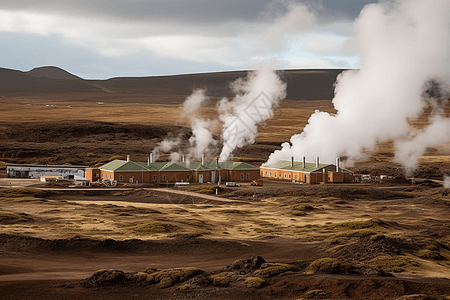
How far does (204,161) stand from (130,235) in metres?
60.3

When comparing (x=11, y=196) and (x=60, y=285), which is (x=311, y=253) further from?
(x=11, y=196)

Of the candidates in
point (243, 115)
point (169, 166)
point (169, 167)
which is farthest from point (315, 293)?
point (243, 115)

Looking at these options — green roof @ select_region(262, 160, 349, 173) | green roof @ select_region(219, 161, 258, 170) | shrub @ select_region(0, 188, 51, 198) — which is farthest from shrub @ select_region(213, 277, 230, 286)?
green roof @ select_region(219, 161, 258, 170)

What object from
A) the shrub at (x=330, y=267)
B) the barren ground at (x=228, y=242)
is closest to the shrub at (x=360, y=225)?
Answer: the barren ground at (x=228, y=242)

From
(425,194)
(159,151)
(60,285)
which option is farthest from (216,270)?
(159,151)

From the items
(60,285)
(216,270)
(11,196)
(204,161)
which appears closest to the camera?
(60,285)

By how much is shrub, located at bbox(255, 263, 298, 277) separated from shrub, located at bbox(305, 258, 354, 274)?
1.29 metres

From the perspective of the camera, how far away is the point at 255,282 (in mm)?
34219

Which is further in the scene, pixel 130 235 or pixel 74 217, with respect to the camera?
pixel 74 217

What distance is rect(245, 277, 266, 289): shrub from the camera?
33.8m

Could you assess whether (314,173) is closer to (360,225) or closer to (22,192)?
(360,225)

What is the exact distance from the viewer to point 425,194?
3981 inches

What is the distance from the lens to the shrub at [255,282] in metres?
33.8

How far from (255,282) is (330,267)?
5.98 m
